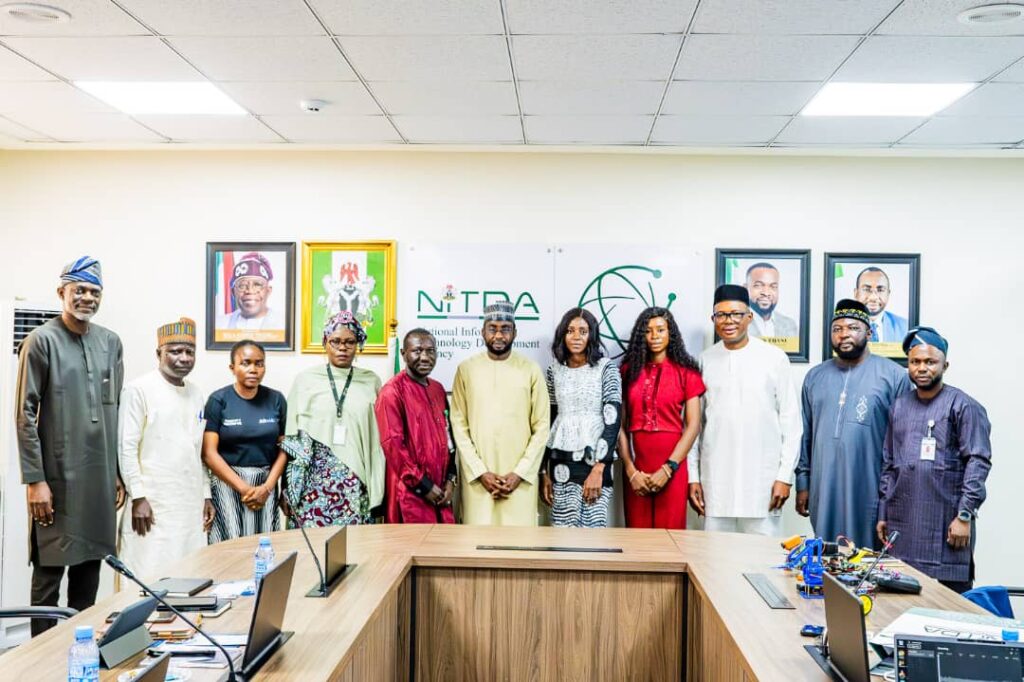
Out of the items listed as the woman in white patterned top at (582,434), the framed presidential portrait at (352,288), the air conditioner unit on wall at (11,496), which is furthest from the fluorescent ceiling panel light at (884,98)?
the air conditioner unit on wall at (11,496)

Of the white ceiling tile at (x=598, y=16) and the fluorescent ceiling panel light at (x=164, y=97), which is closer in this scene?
the white ceiling tile at (x=598, y=16)

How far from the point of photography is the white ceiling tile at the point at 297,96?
374 centimetres

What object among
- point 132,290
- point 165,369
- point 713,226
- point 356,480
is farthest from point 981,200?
point 132,290

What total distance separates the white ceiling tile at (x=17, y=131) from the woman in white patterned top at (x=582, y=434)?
3.31 m

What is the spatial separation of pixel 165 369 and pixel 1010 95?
14.1 ft

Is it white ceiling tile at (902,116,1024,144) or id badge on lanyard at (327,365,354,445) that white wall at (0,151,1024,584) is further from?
id badge on lanyard at (327,365,354,445)

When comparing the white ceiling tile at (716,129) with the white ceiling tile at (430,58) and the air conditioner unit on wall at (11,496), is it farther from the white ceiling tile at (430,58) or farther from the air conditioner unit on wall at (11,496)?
the air conditioner unit on wall at (11,496)

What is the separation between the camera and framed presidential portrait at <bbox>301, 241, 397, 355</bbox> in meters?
4.90

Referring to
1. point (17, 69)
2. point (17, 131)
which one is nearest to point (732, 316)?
point (17, 69)

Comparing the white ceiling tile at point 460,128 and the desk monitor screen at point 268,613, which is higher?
the white ceiling tile at point 460,128

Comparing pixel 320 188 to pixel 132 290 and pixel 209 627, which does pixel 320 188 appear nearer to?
pixel 132 290

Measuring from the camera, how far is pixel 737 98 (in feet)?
12.6

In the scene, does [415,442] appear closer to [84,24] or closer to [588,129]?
[588,129]

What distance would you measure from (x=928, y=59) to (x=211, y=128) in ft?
11.9
